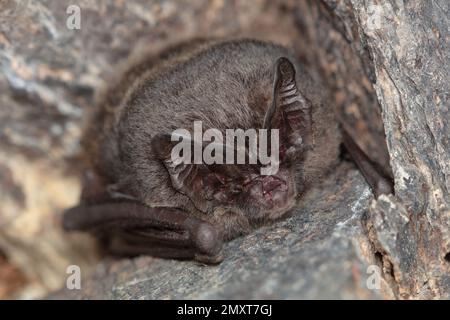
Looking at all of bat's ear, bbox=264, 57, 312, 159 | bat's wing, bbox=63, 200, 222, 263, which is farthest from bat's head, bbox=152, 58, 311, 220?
bat's wing, bbox=63, 200, 222, 263

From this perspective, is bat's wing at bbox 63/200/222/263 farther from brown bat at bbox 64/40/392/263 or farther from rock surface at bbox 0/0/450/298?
rock surface at bbox 0/0/450/298

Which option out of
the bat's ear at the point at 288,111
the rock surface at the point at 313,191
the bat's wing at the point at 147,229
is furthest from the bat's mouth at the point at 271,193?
the bat's wing at the point at 147,229

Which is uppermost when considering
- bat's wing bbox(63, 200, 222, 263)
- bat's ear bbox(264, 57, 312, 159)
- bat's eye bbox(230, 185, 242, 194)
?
bat's ear bbox(264, 57, 312, 159)

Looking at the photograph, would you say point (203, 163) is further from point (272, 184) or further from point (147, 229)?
point (147, 229)

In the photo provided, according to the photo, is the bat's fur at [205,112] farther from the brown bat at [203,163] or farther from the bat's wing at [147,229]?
the bat's wing at [147,229]

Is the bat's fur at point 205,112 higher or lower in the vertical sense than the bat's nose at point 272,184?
higher

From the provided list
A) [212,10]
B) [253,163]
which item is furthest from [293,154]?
[212,10]

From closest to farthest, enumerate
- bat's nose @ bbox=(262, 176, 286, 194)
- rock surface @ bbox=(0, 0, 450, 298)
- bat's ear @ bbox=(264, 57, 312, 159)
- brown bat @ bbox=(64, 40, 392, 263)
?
rock surface @ bbox=(0, 0, 450, 298), bat's ear @ bbox=(264, 57, 312, 159), brown bat @ bbox=(64, 40, 392, 263), bat's nose @ bbox=(262, 176, 286, 194)

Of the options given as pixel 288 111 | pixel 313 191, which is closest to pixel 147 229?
pixel 313 191

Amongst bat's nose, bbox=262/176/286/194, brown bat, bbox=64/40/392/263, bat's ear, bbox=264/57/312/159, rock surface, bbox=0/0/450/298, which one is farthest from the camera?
bat's nose, bbox=262/176/286/194
